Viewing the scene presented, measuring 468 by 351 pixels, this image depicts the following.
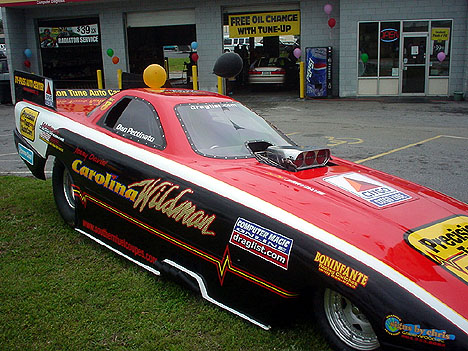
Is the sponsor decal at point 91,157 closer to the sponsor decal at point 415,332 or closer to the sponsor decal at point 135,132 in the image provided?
the sponsor decal at point 135,132

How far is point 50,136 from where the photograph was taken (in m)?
5.30

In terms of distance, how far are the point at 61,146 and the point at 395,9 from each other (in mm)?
15483

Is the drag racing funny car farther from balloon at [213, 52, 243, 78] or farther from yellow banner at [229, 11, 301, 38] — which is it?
yellow banner at [229, 11, 301, 38]

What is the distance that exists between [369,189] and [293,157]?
613 mm

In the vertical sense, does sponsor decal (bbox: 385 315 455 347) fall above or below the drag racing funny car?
below

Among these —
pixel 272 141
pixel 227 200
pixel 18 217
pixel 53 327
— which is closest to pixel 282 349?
pixel 227 200

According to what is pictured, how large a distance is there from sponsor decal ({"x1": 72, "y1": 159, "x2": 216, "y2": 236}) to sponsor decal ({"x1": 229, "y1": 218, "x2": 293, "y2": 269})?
0.22 metres

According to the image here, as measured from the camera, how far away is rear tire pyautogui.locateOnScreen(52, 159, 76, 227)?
5.31m

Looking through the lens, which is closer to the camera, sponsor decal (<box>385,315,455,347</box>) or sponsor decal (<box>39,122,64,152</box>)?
sponsor decal (<box>385,315,455,347</box>)

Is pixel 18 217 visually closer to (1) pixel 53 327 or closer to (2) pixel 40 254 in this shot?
(2) pixel 40 254

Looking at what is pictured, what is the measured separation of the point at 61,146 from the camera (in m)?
5.06

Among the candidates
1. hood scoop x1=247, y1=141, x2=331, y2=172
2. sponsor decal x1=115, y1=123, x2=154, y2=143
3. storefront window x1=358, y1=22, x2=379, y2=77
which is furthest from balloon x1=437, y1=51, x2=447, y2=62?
sponsor decal x1=115, y1=123, x2=154, y2=143

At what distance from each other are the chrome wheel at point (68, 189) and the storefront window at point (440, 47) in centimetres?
1520

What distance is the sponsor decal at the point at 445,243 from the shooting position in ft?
9.45
